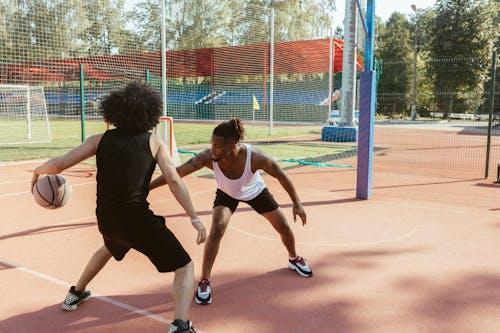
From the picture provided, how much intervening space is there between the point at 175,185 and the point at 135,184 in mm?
257

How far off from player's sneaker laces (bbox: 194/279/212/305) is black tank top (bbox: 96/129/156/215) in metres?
1.10

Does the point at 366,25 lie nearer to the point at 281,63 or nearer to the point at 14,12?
the point at 14,12

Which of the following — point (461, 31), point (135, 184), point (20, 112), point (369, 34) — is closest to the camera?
point (135, 184)

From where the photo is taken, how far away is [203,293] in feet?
12.6

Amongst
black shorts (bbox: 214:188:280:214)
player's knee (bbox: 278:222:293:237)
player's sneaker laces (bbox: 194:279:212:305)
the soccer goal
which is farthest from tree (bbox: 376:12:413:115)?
player's sneaker laces (bbox: 194:279:212:305)

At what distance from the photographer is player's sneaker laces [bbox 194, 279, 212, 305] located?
12.5 ft

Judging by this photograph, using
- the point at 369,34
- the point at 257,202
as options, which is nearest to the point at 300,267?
the point at 257,202

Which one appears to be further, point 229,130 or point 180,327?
point 229,130

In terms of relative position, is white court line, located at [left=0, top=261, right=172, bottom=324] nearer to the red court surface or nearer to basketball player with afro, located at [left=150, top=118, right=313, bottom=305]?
the red court surface

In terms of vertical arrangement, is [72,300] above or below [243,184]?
below

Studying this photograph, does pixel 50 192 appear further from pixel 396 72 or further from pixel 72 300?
pixel 396 72

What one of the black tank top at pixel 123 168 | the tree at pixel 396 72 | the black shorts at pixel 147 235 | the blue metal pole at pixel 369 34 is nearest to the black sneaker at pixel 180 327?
the black shorts at pixel 147 235

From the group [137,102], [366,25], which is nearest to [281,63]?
[366,25]

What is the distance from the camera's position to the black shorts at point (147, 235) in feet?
9.90
